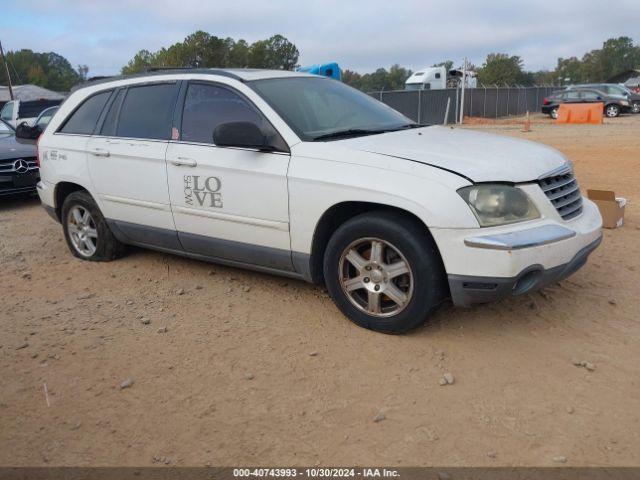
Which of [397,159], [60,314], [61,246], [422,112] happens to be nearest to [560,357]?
[397,159]

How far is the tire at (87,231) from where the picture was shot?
5.48 meters

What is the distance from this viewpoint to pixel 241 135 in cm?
402

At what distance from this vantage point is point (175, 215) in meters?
4.72

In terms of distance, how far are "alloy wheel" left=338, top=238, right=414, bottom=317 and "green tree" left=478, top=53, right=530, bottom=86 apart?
243ft

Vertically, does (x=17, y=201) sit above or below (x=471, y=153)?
below

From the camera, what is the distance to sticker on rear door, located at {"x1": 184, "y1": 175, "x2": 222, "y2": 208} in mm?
4387

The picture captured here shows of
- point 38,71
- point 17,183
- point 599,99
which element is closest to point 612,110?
point 599,99

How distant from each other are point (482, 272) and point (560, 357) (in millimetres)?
708

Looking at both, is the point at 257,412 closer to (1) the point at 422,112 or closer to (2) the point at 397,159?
(2) the point at 397,159

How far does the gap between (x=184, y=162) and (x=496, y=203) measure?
2333 mm

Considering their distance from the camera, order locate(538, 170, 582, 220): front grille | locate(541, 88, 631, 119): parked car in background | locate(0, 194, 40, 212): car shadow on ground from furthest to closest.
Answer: locate(541, 88, 631, 119): parked car in background, locate(0, 194, 40, 212): car shadow on ground, locate(538, 170, 582, 220): front grille

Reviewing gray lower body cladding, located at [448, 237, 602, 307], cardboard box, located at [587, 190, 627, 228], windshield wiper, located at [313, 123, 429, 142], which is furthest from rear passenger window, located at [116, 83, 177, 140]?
cardboard box, located at [587, 190, 627, 228]

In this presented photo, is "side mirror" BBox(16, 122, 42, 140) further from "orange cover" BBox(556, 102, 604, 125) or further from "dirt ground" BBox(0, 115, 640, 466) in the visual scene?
"orange cover" BBox(556, 102, 604, 125)

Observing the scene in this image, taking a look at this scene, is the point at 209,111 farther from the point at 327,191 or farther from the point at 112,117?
the point at 327,191
